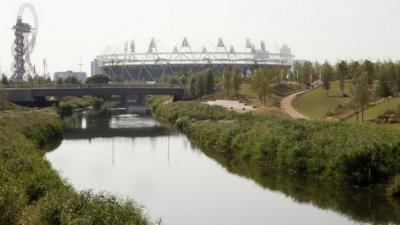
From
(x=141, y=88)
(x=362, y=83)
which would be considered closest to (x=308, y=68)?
(x=141, y=88)

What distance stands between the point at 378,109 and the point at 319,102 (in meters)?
13.3

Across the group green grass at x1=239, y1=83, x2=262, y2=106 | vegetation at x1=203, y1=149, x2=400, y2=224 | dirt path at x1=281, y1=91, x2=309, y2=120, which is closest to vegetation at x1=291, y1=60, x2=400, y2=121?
dirt path at x1=281, y1=91, x2=309, y2=120

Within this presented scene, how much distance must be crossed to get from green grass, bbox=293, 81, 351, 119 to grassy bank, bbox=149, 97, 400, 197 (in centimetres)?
891

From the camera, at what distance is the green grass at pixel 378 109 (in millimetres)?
42500

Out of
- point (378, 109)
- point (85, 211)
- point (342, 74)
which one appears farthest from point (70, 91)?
point (85, 211)

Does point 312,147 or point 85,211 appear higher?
point 312,147

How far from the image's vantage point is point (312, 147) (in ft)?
96.1

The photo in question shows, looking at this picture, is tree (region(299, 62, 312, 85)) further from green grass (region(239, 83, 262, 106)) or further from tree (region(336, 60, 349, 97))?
tree (region(336, 60, 349, 97))

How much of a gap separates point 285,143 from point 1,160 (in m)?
14.1

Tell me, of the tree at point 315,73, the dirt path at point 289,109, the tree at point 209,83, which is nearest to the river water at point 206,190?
the dirt path at point 289,109

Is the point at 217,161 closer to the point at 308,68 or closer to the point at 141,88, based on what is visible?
the point at 141,88

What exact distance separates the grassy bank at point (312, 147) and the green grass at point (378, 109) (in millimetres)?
6404

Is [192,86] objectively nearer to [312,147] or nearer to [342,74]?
[342,74]

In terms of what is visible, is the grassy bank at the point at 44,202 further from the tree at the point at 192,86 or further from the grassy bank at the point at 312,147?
the tree at the point at 192,86
